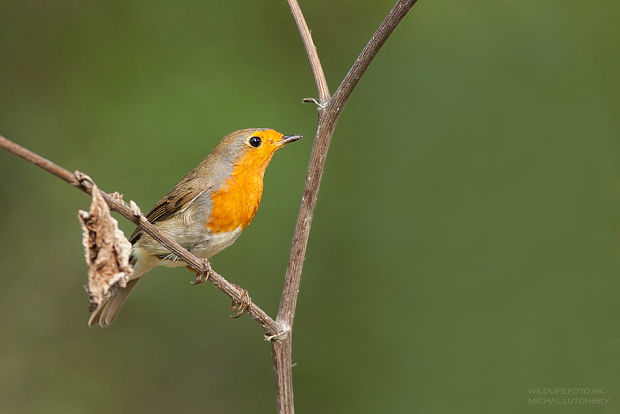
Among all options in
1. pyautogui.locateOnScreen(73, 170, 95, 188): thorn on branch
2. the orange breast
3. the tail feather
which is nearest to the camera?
pyautogui.locateOnScreen(73, 170, 95, 188): thorn on branch

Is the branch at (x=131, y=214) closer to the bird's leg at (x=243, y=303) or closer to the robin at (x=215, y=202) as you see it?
the bird's leg at (x=243, y=303)

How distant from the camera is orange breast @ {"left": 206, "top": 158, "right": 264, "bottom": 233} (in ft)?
12.5

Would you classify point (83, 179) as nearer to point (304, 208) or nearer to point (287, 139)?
point (304, 208)

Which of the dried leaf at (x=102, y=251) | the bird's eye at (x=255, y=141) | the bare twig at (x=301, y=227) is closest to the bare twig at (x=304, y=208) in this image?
the bare twig at (x=301, y=227)

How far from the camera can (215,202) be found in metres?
3.85

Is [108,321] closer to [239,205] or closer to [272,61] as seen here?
[239,205]

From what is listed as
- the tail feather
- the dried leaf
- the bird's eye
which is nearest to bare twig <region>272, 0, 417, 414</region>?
the dried leaf

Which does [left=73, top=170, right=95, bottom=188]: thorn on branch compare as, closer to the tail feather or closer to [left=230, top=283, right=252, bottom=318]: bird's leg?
[left=230, top=283, right=252, bottom=318]: bird's leg

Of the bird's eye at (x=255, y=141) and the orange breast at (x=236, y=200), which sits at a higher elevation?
the bird's eye at (x=255, y=141)

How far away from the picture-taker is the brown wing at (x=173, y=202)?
12.8 ft

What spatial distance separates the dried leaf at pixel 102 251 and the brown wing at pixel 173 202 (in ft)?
6.07

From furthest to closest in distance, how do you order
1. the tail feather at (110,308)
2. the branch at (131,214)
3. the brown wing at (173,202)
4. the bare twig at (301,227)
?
the tail feather at (110,308) → the brown wing at (173,202) → the bare twig at (301,227) → the branch at (131,214)

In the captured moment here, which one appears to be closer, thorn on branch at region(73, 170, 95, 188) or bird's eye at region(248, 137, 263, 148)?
thorn on branch at region(73, 170, 95, 188)

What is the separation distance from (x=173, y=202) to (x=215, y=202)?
0.29 m
